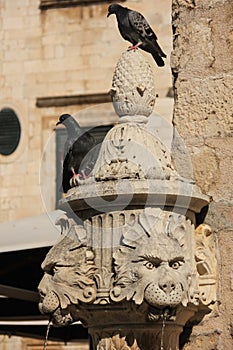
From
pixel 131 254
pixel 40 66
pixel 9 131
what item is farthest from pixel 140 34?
pixel 9 131

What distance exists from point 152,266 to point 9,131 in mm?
15351

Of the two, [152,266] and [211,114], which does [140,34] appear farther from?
[152,266]

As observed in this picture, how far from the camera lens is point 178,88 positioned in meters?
4.35

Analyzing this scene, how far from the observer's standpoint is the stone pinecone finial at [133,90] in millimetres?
4082

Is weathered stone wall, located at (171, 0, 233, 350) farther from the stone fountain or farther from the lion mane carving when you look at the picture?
the lion mane carving

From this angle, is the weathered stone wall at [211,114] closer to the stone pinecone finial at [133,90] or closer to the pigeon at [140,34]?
the stone pinecone finial at [133,90]

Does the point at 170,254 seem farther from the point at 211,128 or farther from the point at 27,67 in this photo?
the point at 27,67

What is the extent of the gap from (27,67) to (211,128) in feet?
48.2

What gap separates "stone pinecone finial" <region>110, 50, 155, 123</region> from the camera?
4082 millimetres

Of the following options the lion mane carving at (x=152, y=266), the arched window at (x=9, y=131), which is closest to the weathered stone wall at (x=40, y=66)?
the arched window at (x=9, y=131)

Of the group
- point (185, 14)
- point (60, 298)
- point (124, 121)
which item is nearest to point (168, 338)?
point (60, 298)

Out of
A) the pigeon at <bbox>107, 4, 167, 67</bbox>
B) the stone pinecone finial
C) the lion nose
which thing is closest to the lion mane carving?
the lion nose

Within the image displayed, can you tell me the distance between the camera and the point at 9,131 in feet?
62.2

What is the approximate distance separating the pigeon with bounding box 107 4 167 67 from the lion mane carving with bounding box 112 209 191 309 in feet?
3.69
